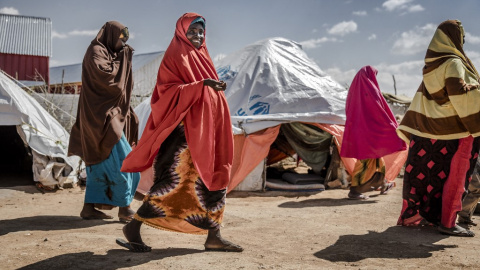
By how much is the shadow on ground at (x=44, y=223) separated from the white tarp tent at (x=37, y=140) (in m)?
2.14

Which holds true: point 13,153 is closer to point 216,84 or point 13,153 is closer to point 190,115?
point 190,115

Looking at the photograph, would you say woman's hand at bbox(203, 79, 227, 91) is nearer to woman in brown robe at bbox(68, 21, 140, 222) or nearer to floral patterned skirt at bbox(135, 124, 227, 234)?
floral patterned skirt at bbox(135, 124, 227, 234)

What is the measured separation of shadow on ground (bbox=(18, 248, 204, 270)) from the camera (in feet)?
10.1

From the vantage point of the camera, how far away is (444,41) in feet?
14.1

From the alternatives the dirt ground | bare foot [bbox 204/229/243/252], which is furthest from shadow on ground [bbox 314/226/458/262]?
bare foot [bbox 204/229/243/252]

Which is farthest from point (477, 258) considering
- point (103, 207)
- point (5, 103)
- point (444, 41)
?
point (5, 103)

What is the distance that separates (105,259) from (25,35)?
16615 millimetres

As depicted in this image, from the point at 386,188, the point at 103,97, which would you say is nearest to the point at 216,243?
the point at 103,97

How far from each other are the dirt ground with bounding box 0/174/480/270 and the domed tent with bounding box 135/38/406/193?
176cm

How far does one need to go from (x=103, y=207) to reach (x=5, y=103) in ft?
10.5

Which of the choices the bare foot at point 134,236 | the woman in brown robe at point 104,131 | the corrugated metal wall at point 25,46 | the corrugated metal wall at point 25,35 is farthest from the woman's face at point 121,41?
the corrugated metal wall at point 25,35

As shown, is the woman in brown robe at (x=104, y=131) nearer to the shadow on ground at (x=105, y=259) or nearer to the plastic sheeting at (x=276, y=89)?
the shadow on ground at (x=105, y=259)

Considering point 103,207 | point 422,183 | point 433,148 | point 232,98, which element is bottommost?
point 103,207

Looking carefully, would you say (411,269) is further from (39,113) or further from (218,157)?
(39,113)
